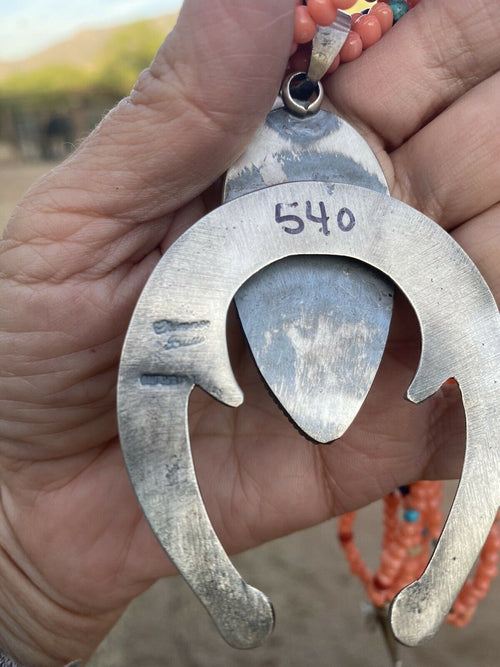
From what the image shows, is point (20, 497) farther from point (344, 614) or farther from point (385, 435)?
point (344, 614)

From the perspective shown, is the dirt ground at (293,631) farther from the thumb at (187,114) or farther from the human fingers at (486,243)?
the thumb at (187,114)

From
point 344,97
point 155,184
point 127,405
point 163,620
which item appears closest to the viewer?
point 127,405

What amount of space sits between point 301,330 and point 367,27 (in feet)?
2.05

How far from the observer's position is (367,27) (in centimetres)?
123

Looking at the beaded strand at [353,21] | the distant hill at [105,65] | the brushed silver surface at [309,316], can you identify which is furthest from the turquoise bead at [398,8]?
the distant hill at [105,65]

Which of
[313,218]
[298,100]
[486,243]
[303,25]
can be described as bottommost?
[486,243]

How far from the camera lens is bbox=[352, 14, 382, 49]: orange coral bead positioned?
1229 millimetres

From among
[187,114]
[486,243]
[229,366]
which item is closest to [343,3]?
[187,114]

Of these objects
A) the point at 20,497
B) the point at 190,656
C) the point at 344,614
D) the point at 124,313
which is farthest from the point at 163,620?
the point at 124,313

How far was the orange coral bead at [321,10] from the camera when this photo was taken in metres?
1.08

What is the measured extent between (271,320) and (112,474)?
25.5 inches

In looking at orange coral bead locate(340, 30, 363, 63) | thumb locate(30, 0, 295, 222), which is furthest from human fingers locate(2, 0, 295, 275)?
orange coral bead locate(340, 30, 363, 63)

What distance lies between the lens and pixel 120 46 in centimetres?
1952

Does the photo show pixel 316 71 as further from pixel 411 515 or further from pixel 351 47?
pixel 411 515
